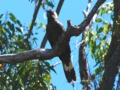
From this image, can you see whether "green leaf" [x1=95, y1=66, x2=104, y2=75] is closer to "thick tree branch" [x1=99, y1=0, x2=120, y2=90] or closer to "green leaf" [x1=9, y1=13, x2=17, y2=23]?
"thick tree branch" [x1=99, y1=0, x2=120, y2=90]

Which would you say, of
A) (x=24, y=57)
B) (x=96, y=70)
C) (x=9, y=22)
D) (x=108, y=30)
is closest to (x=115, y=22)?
(x=108, y=30)

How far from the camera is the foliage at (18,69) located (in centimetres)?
366

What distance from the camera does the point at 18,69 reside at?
146 inches

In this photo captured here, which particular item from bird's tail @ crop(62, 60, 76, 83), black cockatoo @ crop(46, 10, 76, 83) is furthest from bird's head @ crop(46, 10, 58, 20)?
bird's tail @ crop(62, 60, 76, 83)

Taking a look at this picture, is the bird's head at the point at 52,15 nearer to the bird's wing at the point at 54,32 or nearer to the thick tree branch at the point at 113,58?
the bird's wing at the point at 54,32

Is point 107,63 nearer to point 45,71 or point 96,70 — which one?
point 96,70

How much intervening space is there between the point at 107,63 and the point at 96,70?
11cm

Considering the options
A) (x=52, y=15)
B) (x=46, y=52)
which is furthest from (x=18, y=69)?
(x=52, y=15)

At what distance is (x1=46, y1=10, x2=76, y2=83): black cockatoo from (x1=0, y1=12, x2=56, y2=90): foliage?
411mm

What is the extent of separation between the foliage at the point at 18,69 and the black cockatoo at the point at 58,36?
41cm

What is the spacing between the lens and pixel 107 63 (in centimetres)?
346

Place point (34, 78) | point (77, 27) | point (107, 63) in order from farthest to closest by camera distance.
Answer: point (34, 78) → point (107, 63) → point (77, 27)

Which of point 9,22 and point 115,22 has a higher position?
point 9,22

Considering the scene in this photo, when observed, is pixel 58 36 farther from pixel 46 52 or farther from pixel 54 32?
pixel 46 52
